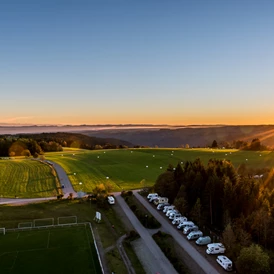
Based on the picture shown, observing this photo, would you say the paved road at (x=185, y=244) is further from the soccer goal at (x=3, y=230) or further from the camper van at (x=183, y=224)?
the soccer goal at (x=3, y=230)

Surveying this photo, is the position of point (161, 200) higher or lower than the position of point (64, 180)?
higher

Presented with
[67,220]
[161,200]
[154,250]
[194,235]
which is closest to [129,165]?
[161,200]

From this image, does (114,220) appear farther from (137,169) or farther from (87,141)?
(87,141)

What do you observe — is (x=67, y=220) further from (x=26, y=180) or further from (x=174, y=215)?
(x=26, y=180)

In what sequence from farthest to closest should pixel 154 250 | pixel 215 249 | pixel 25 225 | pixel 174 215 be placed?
pixel 174 215
pixel 25 225
pixel 154 250
pixel 215 249

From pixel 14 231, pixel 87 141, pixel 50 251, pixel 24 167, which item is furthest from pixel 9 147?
pixel 50 251

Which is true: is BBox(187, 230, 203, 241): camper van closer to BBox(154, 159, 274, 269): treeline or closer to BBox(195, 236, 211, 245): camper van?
BBox(195, 236, 211, 245): camper van
